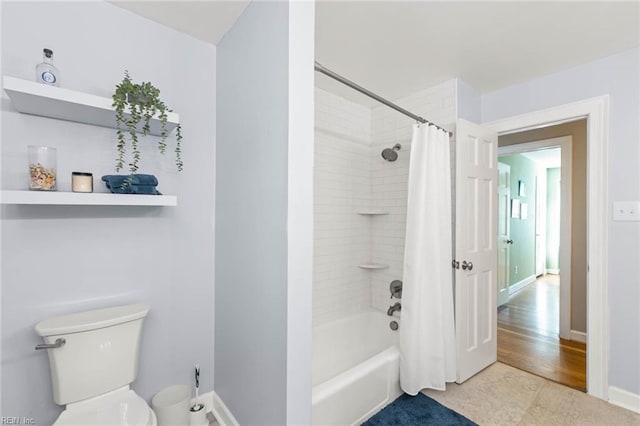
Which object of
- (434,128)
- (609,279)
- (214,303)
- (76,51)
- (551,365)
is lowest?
(551,365)

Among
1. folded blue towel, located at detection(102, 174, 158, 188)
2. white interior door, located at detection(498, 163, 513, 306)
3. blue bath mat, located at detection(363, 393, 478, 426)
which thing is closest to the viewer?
folded blue towel, located at detection(102, 174, 158, 188)

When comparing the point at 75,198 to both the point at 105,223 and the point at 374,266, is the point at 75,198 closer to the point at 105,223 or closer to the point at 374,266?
the point at 105,223

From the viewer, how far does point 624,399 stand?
196 centimetres

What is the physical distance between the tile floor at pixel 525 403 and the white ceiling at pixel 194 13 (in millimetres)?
2771

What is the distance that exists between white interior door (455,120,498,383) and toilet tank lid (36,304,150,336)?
2.16 metres

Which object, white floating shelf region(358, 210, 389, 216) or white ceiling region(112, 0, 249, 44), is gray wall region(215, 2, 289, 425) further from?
white floating shelf region(358, 210, 389, 216)

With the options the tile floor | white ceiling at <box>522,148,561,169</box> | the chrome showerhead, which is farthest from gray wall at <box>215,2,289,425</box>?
white ceiling at <box>522,148,561,169</box>

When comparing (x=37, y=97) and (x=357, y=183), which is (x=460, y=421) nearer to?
(x=357, y=183)

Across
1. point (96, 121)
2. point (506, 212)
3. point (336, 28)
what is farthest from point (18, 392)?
point (506, 212)

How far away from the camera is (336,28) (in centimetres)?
181

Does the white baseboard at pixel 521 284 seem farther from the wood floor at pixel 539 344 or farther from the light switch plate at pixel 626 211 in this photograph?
the light switch plate at pixel 626 211

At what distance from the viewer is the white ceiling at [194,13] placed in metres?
1.59

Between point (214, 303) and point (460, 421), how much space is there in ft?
5.63

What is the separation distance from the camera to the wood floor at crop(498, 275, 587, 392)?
96.3 inches
